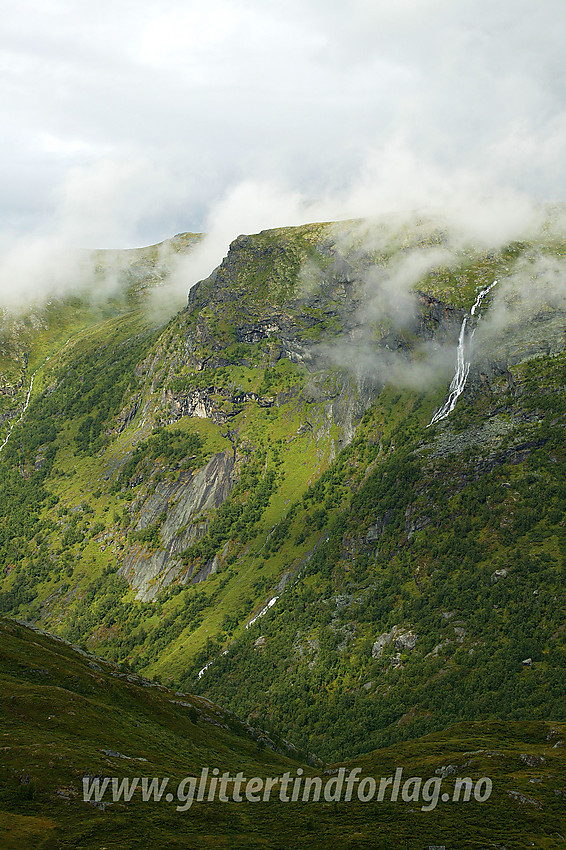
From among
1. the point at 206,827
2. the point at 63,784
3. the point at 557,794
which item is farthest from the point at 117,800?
the point at 557,794

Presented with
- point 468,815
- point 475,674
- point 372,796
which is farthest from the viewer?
point 475,674

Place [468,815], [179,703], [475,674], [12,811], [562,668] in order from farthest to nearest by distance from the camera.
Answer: [475,674], [562,668], [179,703], [468,815], [12,811]

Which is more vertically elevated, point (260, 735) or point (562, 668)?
point (562, 668)

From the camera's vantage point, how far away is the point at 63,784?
62719 millimetres

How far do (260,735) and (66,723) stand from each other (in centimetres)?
6630

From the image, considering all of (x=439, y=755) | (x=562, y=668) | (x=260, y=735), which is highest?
(x=562, y=668)

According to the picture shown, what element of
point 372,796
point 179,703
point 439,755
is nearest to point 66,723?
point 372,796

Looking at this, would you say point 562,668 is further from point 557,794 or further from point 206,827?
point 206,827

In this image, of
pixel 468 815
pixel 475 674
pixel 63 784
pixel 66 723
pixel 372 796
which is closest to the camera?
pixel 63 784

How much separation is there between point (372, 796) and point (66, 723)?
41709 mm

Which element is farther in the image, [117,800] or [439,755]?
[439,755]

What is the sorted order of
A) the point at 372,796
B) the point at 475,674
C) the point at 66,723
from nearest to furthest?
1. the point at 372,796
2. the point at 66,723
3. the point at 475,674

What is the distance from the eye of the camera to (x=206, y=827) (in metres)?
63.0

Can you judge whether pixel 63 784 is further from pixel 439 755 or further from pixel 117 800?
pixel 439 755
